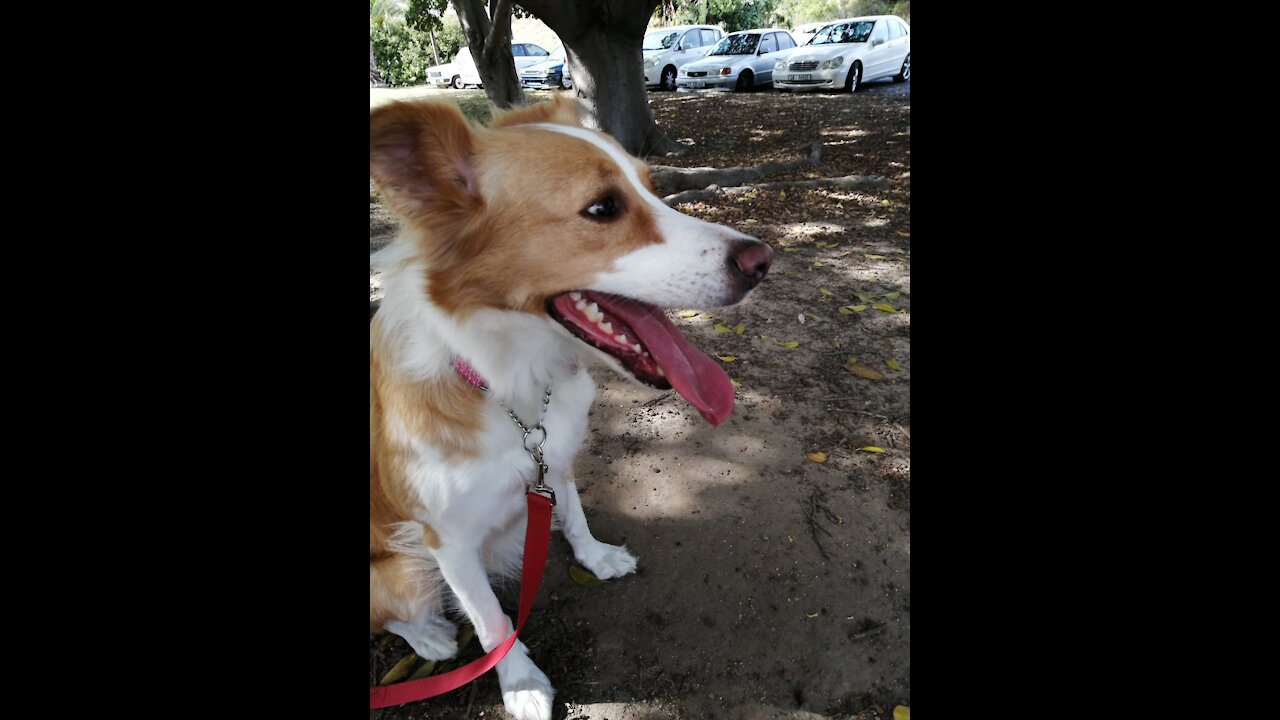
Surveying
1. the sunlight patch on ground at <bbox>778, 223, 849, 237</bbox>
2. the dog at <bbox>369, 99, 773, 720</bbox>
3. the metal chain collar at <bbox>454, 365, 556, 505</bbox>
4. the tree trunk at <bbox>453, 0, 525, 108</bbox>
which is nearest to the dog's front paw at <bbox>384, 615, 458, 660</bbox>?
the dog at <bbox>369, 99, 773, 720</bbox>

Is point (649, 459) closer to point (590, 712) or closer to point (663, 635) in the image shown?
point (663, 635)

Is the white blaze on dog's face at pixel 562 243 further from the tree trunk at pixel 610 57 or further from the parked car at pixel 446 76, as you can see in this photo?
the parked car at pixel 446 76

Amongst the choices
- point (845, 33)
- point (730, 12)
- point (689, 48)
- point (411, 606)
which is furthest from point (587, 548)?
point (730, 12)

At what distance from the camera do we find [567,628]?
8.19 ft

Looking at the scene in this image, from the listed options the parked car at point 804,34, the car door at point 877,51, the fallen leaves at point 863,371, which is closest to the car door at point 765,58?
the parked car at point 804,34

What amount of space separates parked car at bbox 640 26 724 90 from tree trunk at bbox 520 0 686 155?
1149cm

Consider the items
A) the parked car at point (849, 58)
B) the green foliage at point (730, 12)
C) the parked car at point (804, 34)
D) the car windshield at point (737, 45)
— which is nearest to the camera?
the parked car at point (849, 58)

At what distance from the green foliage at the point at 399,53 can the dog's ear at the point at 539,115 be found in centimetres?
2974

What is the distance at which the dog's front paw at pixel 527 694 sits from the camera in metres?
2.18

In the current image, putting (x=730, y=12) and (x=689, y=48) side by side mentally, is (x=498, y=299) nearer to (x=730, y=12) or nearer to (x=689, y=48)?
(x=689, y=48)

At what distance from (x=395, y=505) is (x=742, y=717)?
4.46ft

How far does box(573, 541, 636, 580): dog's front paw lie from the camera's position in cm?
267

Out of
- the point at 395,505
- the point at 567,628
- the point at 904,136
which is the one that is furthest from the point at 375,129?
the point at 904,136

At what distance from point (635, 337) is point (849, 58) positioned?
17.4m
